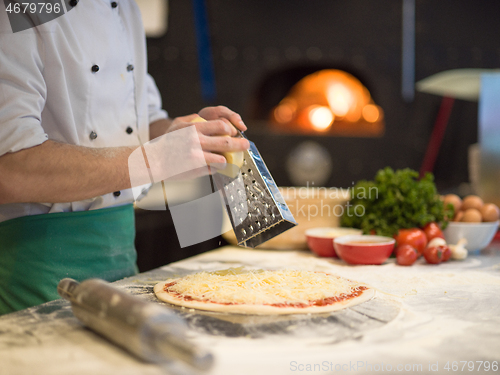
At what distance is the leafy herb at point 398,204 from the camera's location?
1.50 metres

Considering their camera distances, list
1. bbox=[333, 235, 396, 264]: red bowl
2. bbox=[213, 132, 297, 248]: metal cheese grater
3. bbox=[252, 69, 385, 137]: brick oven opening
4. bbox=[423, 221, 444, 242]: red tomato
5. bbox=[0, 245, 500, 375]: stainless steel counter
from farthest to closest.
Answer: bbox=[252, 69, 385, 137]: brick oven opening
bbox=[423, 221, 444, 242]: red tomato
bbox=[333, 235, 396, 264]: red bowl
bbox=[213, 132, 297, 248]: metal cheese grater
bbox=[0, 245, 500, 375]: stainless steel counter

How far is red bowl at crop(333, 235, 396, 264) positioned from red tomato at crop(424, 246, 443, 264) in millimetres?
123

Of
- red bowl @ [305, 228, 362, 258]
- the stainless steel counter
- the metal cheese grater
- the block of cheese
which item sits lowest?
red bowl @ [305, 228, 362, 258]

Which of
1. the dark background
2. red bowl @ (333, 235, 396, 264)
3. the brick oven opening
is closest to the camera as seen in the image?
red bowl @ (333, 235, 396, 264)

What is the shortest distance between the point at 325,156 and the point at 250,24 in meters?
1.39

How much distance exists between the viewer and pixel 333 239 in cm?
150

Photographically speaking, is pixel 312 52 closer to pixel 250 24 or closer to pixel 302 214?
pixel 250 24

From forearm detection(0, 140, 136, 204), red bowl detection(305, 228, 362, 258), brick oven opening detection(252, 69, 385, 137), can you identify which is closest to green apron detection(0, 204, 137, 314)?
forearm detection(0, 140, 136, 204)

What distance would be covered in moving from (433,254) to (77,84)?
4.02 feet

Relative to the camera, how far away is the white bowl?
1.52m

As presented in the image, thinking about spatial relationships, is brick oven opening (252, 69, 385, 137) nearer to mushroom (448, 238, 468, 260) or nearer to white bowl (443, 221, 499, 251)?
white bowl (443, 221, 499, 251)

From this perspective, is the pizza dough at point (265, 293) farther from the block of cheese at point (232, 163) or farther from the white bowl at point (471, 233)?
the white bowl at point (471, 233)

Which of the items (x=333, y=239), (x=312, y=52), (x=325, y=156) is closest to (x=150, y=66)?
(x=312, y=52)

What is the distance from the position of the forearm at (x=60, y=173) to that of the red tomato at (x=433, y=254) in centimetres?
99
